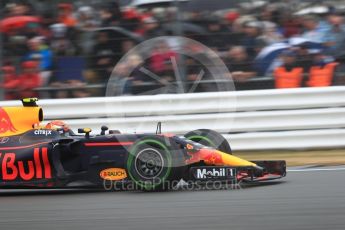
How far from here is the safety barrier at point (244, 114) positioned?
374 inches

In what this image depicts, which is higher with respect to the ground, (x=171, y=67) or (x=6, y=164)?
(x=171, y=67)

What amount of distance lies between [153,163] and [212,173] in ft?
1.88

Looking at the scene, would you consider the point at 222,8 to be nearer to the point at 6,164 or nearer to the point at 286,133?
the point at 286,133

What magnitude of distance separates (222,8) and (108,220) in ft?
17.1

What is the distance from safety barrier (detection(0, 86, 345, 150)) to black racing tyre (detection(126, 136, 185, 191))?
2851 mm

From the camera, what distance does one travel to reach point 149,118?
970 cm

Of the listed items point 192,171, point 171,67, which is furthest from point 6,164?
point 171,67

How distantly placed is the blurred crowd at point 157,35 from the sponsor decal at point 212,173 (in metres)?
3.07

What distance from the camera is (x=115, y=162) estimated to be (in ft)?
21.8

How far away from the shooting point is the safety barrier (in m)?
9.50

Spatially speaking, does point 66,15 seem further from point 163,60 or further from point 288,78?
point 288,78

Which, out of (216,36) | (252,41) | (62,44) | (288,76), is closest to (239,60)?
(252,41)

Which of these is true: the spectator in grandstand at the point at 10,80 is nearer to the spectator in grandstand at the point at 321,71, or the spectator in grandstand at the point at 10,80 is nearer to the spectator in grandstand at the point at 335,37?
the spectator in grandstand at the point at 321,71

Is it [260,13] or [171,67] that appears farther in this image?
[260,13]
